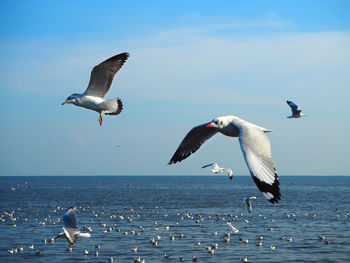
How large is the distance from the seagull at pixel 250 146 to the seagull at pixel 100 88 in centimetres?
274

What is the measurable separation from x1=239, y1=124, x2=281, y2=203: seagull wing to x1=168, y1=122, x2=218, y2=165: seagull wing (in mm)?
2373

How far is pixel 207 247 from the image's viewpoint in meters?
25.8

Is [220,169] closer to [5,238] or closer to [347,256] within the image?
[347,256]

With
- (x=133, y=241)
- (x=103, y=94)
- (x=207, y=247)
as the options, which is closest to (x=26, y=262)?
(x=133, y=241)

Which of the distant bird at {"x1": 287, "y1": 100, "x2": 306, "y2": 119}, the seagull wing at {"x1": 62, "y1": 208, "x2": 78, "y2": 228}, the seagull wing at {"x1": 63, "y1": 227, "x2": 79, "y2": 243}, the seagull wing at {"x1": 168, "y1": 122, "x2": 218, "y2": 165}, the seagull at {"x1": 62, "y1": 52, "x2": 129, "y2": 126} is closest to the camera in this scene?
the seagull wing at {"x1": 168, "y1": 122, "x2": 218, "y2": 165}

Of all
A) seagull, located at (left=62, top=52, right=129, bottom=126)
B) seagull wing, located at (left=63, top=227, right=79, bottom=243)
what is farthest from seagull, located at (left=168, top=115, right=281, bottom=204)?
seagull wing, located at (left=63, top=227, right=79, bottom=243)

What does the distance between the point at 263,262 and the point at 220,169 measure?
11.1 m

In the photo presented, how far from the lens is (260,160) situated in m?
8.37

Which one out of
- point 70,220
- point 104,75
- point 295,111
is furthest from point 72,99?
point 295,111

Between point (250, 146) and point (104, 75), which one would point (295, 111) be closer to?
point (104, 75)

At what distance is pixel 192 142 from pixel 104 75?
10.9 feet

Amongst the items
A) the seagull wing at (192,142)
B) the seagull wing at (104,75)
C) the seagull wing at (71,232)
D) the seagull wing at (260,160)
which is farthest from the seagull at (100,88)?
the seagull wing at (260,160)

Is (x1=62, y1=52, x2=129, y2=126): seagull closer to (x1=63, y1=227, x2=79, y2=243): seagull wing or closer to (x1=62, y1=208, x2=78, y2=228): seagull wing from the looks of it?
(x1=62, y1=208, x2=78, y2=228): seagull wing

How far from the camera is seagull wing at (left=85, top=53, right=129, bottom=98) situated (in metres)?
13.6
